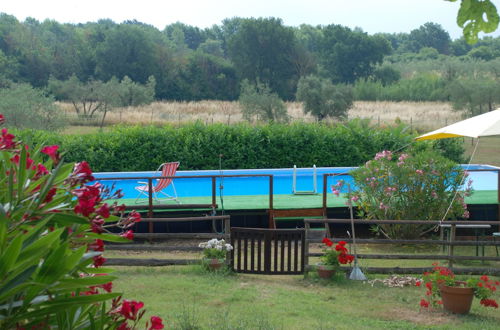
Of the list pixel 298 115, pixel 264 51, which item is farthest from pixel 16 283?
pixel 264 51

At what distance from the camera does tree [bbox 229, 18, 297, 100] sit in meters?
53.0

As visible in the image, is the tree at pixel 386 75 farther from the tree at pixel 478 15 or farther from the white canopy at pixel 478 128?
the tree at pixel 478 15

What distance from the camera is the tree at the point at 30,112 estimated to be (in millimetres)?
22703

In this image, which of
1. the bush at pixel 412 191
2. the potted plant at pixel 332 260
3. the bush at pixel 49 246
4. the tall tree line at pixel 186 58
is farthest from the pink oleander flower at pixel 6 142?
the tall tree line at pixel 186 58

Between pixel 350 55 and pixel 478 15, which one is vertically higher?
pixel 350 55

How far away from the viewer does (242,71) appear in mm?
53562

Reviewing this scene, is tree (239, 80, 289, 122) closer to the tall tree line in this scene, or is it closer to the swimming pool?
the swimming pool

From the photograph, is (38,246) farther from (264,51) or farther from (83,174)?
(264,51)

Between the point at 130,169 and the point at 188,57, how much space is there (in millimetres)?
38724

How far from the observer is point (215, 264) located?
823 cm

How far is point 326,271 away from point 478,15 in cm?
561

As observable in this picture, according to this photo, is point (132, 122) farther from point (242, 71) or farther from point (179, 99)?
point (242, 71)

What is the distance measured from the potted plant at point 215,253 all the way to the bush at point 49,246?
585 centimetres

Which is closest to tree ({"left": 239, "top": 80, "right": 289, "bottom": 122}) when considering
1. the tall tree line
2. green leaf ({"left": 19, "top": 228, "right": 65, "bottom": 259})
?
the tall tree line
